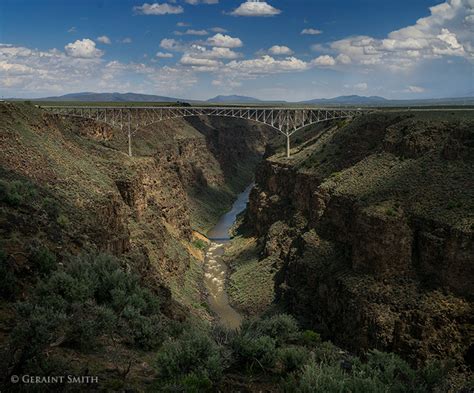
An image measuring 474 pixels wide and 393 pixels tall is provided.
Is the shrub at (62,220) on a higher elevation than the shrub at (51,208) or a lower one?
lower

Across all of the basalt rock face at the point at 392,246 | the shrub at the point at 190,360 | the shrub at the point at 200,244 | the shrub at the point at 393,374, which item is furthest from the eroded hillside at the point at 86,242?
the basalt rock face at the point at 392,246

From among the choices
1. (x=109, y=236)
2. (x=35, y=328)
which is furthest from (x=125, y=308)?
(x=109, y=236)

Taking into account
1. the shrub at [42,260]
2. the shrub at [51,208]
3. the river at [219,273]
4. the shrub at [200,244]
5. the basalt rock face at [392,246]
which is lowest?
the river at [219,273]

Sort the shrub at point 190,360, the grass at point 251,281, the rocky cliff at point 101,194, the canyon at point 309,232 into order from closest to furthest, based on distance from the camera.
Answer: the shrub at point 190,360 → the rocky cliff at point 101,194 → the canyon at point 309,232 → the grass at point 251,281

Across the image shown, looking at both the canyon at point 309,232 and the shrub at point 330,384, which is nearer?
the shrub at point 330,384

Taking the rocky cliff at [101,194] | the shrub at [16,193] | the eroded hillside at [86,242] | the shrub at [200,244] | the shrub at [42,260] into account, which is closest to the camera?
the eroded hillside at [86,242]

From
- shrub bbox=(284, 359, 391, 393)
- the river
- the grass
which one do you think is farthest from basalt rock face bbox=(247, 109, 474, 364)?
shrub bbox=(284, 359, 391, 393)

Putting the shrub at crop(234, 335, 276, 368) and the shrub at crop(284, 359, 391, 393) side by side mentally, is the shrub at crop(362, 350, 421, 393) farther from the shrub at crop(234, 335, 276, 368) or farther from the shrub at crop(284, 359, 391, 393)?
the shrub at crop(234, 335, 276, 368)

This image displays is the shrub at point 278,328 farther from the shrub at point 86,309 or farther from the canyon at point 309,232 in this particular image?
the shrub at point 86,309
